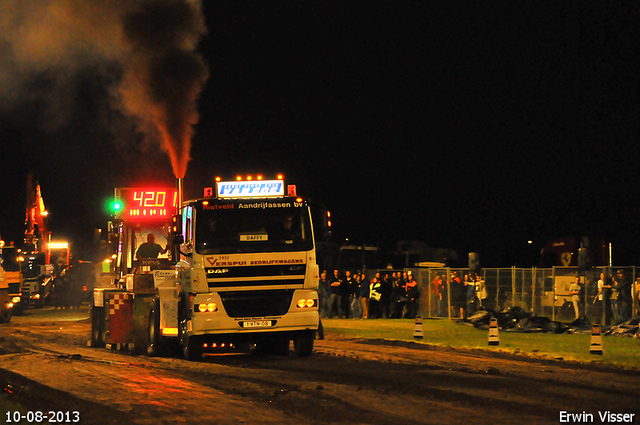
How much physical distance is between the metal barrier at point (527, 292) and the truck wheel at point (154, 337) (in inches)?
531

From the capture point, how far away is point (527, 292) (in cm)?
2903

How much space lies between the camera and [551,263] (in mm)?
43656

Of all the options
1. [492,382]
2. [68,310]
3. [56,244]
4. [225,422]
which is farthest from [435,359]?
[56,244]

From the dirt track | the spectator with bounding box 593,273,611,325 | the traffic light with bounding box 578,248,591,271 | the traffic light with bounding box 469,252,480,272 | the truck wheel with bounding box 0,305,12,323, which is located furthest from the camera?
the truck wheel with bounding box 0,305,12,323

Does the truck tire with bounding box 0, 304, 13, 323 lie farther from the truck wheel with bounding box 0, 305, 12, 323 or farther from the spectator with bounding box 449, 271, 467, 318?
the spectator with bounding box 449, 271, 467, 318

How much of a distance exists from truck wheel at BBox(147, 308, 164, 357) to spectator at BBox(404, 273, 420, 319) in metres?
15.3

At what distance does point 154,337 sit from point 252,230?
329 cm

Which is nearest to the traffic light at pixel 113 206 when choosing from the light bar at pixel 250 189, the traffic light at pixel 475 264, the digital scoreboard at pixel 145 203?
the digital scoreboard at pixel 145 203

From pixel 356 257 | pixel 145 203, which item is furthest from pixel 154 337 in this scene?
pixel 356 257

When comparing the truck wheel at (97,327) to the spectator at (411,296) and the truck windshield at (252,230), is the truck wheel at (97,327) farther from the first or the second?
the spectator at (411,296)

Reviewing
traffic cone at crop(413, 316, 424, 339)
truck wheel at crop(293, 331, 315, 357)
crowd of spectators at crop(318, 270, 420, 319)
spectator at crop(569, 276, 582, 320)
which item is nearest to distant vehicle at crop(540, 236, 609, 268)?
crowd of spectators at crop(318, 270, 420, 319)

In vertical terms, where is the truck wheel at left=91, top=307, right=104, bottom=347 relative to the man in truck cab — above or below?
below

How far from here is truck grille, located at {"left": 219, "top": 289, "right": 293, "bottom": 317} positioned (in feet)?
51.1

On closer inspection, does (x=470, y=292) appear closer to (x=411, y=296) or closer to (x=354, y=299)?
(x=411, y=296)
